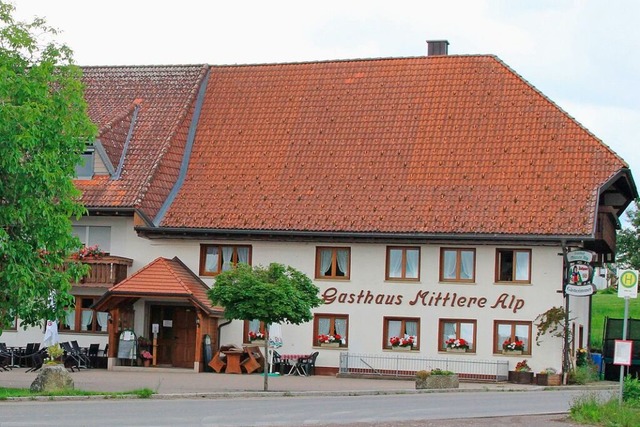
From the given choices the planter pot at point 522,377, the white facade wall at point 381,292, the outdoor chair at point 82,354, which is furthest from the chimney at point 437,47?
the outdoor chair at point 82,354

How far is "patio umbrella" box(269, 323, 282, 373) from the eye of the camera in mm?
39131

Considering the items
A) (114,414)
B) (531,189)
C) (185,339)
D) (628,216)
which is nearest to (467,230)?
(531,189)

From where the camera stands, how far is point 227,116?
48344 millimetres

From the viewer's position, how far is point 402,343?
42094 millimetres

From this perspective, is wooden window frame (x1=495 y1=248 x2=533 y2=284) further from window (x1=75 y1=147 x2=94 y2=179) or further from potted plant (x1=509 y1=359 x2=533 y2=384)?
window (x1=75 y1=147 x2=94 y2=179)

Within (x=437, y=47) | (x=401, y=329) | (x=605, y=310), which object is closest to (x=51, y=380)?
(x=401, y=329)

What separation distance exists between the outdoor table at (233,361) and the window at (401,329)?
499 centimetres

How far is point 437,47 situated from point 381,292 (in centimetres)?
1301

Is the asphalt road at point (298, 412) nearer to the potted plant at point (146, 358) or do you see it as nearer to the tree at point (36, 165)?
the tree at point (36, 165)

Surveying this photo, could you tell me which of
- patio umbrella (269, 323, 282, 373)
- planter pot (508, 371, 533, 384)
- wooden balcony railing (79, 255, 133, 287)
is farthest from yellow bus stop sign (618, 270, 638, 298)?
wooden balcony railing (79, 255, 133, 287)

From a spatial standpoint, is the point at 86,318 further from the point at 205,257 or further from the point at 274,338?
the point at 274,338

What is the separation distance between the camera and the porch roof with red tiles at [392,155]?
136 ft

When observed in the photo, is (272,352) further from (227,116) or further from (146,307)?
(227,116)

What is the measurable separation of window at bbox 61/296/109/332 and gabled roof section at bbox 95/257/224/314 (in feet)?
8.73
